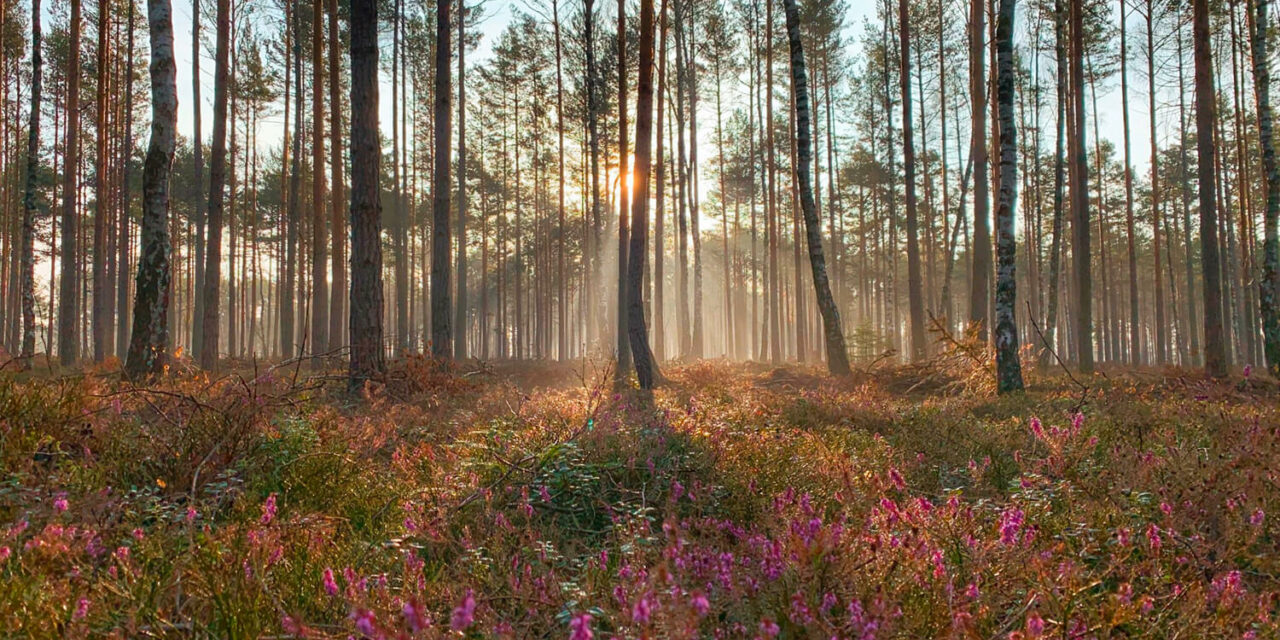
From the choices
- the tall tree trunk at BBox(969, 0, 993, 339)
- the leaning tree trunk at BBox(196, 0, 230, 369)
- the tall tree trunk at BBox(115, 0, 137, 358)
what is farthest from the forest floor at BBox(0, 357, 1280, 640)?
the tall tree trunk at BBox(115, 0, 137, 358)

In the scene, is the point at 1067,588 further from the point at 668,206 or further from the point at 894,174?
the point at 668,206

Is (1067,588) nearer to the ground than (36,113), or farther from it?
nearer to the ground

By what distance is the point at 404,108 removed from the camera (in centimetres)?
2338

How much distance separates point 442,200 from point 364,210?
324cm

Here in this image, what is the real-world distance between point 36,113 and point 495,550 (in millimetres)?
17946

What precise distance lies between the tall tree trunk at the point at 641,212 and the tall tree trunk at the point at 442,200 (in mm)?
3389

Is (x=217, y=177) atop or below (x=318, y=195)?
below

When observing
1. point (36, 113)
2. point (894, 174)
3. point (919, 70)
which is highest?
point (919, 70)

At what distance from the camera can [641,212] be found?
12070 millimetres

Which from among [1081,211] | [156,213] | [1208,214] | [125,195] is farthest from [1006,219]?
[125,195]

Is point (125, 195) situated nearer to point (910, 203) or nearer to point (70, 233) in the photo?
point (70, 233)

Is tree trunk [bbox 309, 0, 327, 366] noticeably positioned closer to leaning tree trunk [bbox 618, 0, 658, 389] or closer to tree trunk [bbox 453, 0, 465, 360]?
tree trunk [bbox 453, 0, 465, 360]

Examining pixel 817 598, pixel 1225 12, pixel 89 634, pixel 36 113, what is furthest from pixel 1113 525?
pixel 1225 12

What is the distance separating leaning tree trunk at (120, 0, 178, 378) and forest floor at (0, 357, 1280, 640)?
12.3ft
